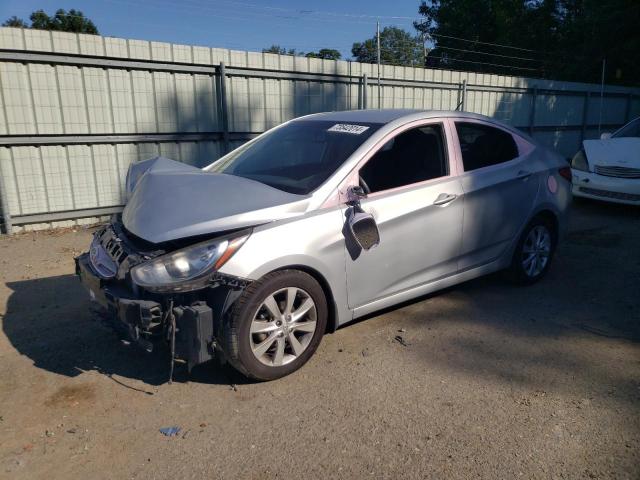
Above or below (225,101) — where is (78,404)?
below

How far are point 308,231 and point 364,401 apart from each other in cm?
108

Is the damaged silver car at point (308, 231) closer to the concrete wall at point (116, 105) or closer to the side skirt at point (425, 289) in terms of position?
the side skirt at point (425, 289)

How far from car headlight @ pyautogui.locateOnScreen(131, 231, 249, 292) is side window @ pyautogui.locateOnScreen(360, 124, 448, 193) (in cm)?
118

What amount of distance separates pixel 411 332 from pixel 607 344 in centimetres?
143

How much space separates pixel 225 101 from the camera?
27.3 feet

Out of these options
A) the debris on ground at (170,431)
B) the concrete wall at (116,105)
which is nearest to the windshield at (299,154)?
the debris on ground at (170,431)

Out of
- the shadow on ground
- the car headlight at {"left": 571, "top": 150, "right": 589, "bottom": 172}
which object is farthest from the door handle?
the car headlight at {"left": 571, "top": 150, "right": 589, "bottom": 172}

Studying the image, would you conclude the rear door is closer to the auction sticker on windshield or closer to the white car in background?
the auction sticker on windshield

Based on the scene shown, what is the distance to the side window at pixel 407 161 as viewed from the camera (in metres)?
3.81

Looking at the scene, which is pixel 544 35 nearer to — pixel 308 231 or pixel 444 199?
pixel 444 199

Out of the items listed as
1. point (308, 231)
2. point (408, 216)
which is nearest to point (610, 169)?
point (408, 216)

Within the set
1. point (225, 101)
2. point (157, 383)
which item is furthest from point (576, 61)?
point (157, 383)

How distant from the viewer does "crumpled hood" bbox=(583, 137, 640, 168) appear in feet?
26.7

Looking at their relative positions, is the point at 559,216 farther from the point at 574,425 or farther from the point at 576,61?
the point at 576,61
